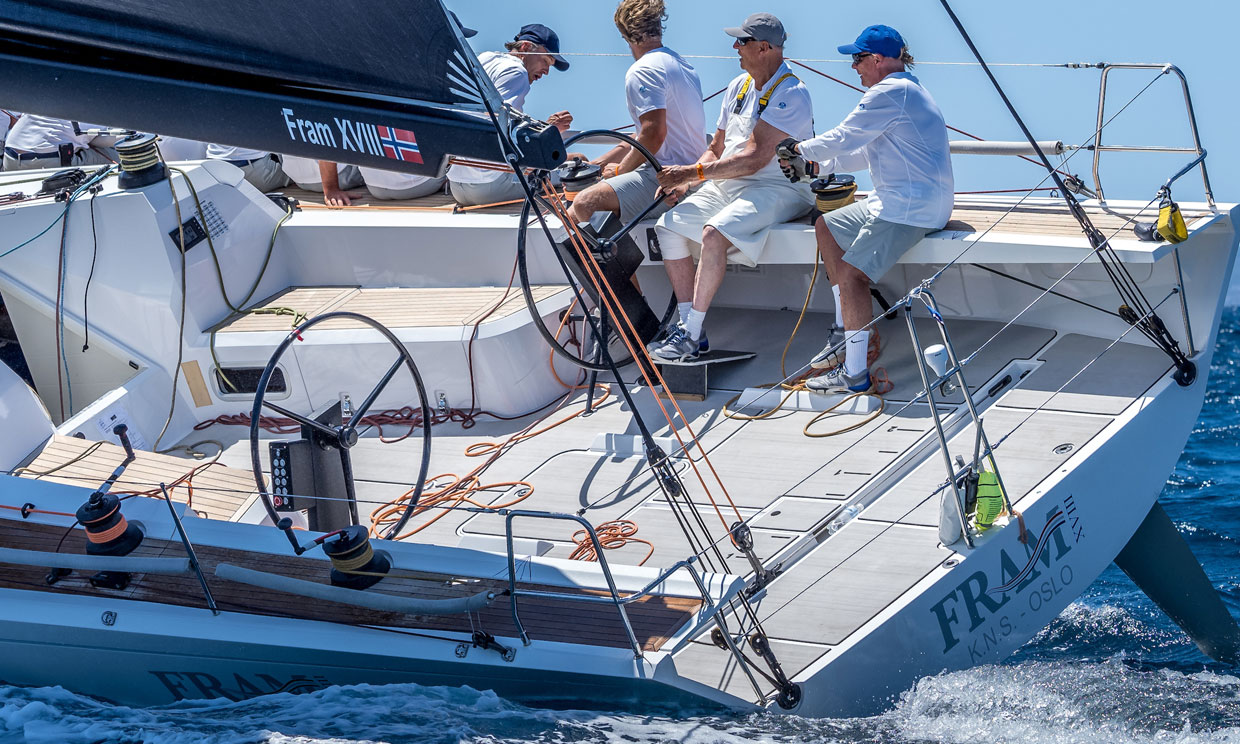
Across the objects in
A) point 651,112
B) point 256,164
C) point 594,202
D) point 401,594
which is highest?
point 651,112

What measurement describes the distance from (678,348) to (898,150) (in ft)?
3.84

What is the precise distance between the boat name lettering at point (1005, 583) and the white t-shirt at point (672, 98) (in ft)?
7.40

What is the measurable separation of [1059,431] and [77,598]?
3.28 meters

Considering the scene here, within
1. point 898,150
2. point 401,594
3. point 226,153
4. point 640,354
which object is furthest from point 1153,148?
point 226,153

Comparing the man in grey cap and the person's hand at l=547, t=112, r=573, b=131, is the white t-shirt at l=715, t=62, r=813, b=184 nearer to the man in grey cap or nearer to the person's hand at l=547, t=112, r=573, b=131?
the man in grey cap

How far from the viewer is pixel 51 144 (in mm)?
6410

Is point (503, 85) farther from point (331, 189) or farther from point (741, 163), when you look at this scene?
point (741, 163)

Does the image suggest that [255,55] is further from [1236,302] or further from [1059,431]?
[1236,302]

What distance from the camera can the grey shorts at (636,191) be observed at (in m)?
5.21

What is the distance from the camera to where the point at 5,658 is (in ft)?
11.9

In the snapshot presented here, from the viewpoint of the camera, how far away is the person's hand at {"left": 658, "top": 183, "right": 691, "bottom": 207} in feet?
16.3

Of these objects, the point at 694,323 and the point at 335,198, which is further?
the point at 335,198

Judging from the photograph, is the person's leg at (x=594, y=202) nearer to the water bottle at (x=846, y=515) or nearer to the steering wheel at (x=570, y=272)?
the steering wheel at (x=570, y=272)

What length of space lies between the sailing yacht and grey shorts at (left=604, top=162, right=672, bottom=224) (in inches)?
4.2
